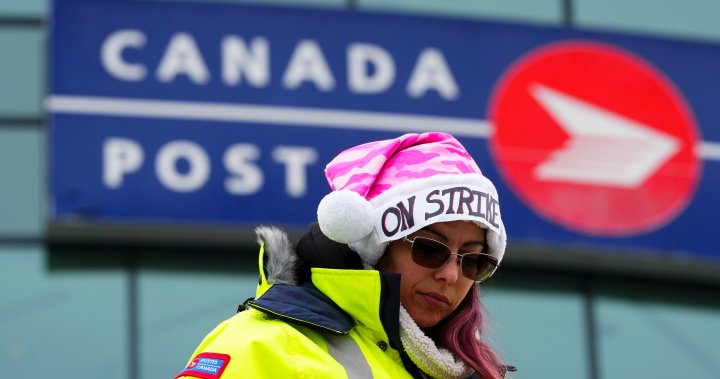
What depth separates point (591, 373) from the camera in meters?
10.6

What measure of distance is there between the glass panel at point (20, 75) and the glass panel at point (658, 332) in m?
3.60

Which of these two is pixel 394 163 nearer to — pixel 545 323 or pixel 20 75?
pixel 545 323

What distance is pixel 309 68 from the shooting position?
10.3 metres

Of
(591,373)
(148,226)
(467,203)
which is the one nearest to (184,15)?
(148,226)

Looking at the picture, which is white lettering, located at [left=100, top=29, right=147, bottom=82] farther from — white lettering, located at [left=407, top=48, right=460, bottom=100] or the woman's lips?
the woman's lips

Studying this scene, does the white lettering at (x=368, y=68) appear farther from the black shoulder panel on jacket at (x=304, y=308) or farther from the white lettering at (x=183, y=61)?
the black shoulder panel on jacket at (x=304, y=308)

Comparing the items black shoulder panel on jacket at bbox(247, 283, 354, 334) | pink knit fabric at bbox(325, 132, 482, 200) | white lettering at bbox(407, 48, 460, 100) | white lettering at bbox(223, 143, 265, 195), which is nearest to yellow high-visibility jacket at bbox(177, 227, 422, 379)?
black shoulder panel on jacket at bbox(247, 283, 354, 334)

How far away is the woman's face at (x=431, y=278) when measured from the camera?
11.5 ft

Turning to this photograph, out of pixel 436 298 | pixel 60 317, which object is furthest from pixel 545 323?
pixel 436 298

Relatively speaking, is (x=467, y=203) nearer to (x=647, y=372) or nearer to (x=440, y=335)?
(x=440, y=335)

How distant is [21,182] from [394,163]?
714 centimetres

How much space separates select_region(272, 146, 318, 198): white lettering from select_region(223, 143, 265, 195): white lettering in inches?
5.1

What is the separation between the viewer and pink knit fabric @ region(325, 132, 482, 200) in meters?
3.59

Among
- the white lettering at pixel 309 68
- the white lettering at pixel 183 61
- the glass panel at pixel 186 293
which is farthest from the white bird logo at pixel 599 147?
the white lettering at pixel 183 61
